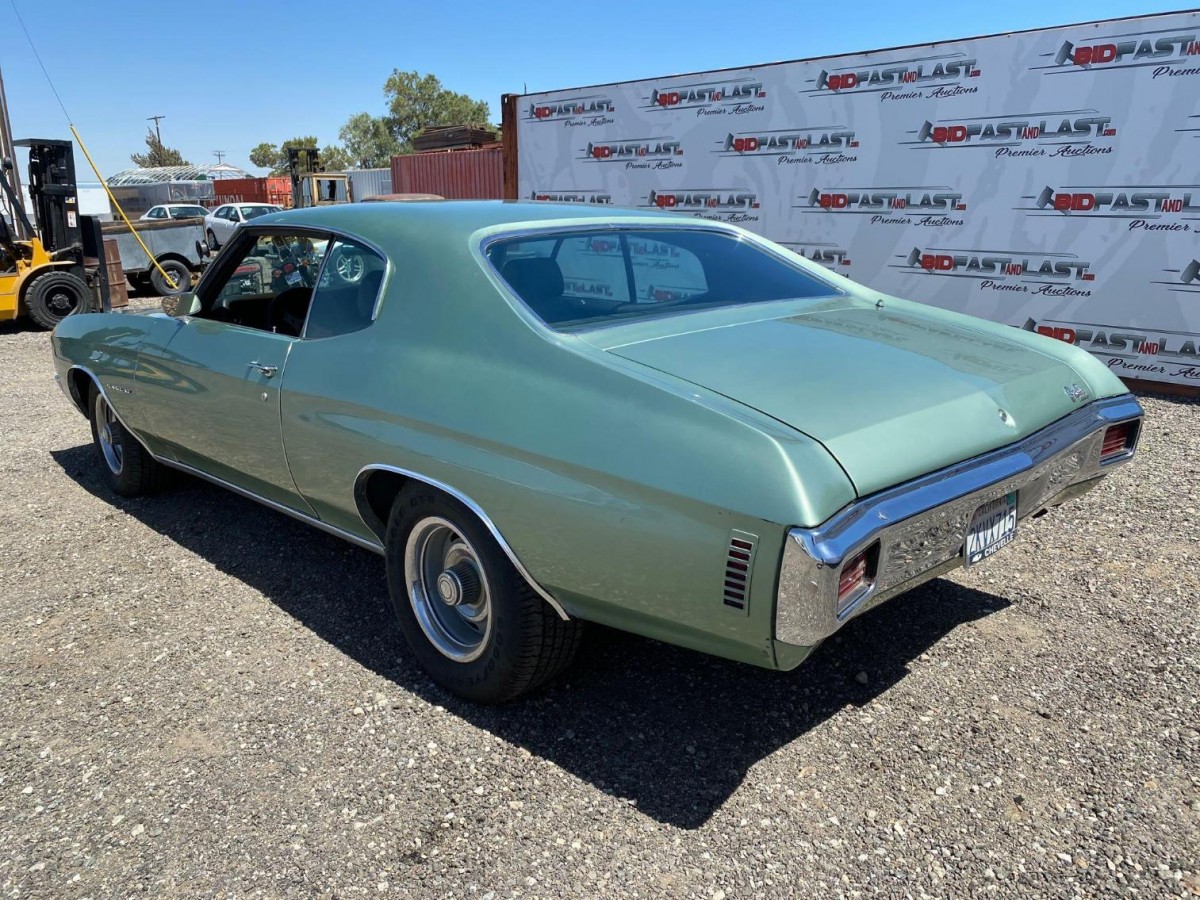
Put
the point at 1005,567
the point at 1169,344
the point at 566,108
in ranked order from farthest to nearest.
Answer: the point at 566,108
the point at 1169,344
the point at 1005,567

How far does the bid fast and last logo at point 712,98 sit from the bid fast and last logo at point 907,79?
0.73 meters

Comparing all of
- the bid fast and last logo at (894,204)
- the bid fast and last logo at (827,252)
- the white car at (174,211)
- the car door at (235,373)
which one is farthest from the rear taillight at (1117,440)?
the white car at (174,211)

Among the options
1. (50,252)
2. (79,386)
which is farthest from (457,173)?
(79,386)

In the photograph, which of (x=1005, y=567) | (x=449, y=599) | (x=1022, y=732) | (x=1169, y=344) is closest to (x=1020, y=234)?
(x=1169, y=344)

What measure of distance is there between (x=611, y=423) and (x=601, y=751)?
3.36ft

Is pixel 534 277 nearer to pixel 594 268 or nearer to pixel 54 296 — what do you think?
pixel 594 268

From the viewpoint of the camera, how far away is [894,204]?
8.82 meters

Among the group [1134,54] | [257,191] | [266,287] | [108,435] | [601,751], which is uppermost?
[1134,54]

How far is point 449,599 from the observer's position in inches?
112

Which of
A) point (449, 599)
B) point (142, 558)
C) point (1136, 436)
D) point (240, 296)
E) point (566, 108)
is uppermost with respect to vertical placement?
point (566, 108)

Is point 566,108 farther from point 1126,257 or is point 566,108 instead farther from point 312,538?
point 312,538

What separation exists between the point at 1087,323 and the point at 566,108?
6824mm

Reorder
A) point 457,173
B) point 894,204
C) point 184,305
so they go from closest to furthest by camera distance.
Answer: point 184,305 → point 894,204 → point 457,173

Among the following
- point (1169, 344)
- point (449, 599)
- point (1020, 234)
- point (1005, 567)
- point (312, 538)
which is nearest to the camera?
point (449, 599)
